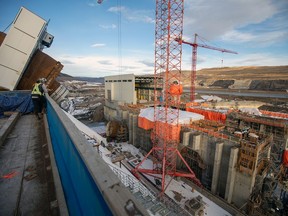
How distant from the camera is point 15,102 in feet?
31.6

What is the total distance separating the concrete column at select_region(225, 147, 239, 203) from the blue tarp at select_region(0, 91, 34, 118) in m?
17.0

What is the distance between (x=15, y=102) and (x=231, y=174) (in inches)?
728

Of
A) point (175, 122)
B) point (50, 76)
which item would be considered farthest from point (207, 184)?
point (50, 76)

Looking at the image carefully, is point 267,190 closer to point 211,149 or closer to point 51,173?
point 211,149

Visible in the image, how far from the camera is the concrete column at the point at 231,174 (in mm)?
14766

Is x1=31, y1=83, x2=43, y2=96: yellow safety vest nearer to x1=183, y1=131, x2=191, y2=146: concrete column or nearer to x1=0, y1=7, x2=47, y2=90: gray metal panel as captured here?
x1=0, y1=7, x2=47, y2=90: gray metal panel

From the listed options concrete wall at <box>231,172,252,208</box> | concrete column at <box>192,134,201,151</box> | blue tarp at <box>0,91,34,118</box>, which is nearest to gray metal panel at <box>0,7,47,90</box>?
blue tarp at <box>0,91,34,118</box>

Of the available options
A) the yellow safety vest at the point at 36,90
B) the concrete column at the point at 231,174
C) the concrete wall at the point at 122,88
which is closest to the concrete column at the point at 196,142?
the concrete column at the point at 231,174

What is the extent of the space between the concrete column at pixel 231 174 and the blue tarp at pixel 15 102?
1695 centimetres

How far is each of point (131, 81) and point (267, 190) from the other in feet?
102

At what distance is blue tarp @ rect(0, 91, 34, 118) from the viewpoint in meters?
9.30

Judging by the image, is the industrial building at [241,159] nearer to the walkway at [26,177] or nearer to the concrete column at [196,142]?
the concrete column at [196,142]

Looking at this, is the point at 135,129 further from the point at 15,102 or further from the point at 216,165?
the point at 15,102

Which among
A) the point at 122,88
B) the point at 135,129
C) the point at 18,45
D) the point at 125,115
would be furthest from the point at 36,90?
the point at 122,88
